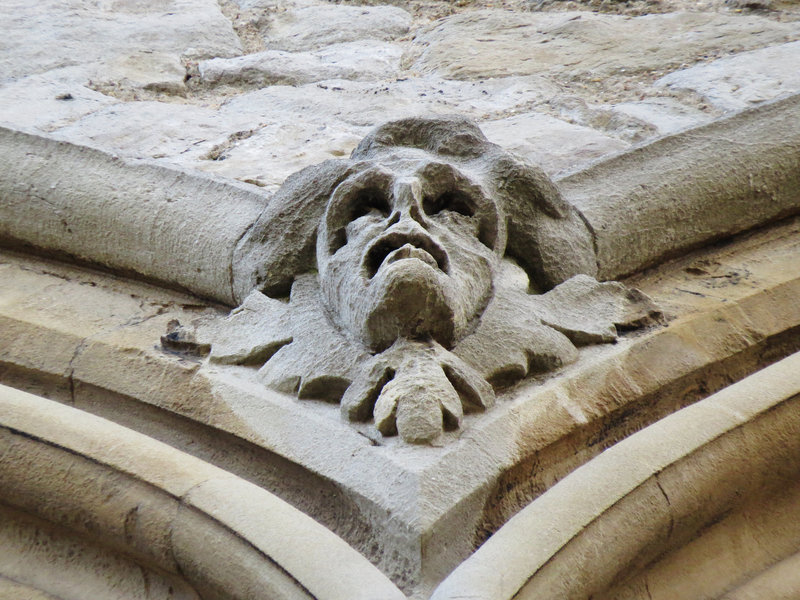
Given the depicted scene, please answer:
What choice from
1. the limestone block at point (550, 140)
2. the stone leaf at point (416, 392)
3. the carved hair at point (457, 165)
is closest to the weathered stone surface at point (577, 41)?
the limestone block at point (550, 140)

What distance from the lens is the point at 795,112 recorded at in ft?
6.67

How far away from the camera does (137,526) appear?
119 centimetres

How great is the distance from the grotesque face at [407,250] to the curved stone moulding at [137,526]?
0.32 m

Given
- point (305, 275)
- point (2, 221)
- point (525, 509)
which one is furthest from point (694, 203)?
point (2, 221)

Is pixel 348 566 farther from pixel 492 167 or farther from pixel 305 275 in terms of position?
pixel 492 167

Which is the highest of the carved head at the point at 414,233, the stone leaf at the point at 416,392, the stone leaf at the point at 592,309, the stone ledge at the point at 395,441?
the carved head at the point at 414,233

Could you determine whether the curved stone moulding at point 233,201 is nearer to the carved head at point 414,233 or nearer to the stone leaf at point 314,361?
the carved head at point 414,233

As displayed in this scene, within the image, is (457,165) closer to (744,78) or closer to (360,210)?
(360,210)

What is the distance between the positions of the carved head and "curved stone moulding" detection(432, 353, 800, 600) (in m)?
0.34

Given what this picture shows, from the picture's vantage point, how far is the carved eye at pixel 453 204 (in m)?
1.55

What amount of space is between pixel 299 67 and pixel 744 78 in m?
1.33

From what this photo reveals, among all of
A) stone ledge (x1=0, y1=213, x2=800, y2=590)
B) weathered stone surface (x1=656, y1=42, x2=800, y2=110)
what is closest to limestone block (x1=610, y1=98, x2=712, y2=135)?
weathered stone surface (x1=656, y1=42, x2=800, y2=110)

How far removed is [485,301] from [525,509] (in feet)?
1.40

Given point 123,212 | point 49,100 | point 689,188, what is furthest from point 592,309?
point 49,100
